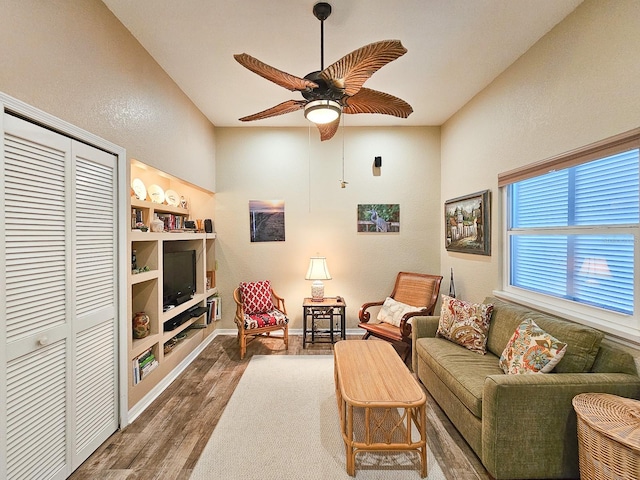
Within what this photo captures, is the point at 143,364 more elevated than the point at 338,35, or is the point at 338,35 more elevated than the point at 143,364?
the point at 338,35

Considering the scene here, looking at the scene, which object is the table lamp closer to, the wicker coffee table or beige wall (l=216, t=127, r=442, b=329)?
beige wall (l=216, t=127, r=442, b=329)

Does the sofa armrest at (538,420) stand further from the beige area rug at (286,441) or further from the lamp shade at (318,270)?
the lamp shade at (318,270)

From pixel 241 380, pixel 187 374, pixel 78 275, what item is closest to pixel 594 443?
pixel 241 380

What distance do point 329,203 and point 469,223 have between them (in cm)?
191

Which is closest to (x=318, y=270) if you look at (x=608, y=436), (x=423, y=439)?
(x=423, y=439)

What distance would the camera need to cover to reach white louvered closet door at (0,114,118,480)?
1487 millimetres

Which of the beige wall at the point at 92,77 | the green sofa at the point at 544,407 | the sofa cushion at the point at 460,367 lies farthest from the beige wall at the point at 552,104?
the beige wall at the point at 92,77

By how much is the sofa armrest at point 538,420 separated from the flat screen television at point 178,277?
3.01 m

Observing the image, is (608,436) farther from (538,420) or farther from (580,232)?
(580,232)

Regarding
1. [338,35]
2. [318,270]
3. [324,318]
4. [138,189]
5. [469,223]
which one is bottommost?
[324,318]

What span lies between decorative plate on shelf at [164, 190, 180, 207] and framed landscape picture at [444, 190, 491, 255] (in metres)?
3.63

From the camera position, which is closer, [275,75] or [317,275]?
[275,75]

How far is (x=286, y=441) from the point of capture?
2150 millimetres

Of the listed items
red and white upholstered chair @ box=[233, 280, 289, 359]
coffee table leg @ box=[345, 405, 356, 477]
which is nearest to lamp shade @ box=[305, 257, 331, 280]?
red and white upholstered chair @ box=[233, 280, 289, 359]
